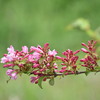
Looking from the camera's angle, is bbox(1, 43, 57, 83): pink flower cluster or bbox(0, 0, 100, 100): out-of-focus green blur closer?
bbox(1, 43, 57, 83): pink flower cluster

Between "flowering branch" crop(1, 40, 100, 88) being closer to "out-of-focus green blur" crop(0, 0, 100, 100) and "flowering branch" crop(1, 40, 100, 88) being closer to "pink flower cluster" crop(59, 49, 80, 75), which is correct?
"pink flower cluster" crop(59, 49, 80, 75)

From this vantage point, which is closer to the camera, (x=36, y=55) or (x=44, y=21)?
(x=36, y=55)

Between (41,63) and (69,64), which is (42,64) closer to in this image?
(41,63)

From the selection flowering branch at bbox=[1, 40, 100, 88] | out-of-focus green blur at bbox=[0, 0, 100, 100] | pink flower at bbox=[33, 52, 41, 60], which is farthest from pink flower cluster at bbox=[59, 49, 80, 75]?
out-of-focus green blur at bbox=[0, 0, 100, 100]

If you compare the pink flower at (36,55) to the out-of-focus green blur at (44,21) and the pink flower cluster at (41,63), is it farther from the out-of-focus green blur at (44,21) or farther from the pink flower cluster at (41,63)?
the out-of-focus green blur at (44,21)

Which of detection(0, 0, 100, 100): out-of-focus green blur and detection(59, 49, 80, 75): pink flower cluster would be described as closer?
detection(59, 49, 80, 75): pink flower cluster

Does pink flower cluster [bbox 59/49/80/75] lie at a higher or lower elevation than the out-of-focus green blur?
lower

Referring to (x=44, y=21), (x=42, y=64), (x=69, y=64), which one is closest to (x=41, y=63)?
(x=42, y=64)

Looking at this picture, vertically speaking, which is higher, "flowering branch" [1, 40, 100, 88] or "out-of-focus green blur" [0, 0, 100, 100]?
"out-of-focus green blur" [0, 0, 100, 100]

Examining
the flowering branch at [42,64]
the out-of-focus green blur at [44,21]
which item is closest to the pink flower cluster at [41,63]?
the flowering branch at [42,64]

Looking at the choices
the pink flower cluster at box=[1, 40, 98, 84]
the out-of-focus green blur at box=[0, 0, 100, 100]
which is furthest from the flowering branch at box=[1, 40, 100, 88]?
the out-of-focus green blur at box=[0, 0, 100, 100]

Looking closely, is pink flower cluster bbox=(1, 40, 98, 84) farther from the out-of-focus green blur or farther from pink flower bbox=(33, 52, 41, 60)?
the out-of-focus green blur

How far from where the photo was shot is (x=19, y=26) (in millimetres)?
9953

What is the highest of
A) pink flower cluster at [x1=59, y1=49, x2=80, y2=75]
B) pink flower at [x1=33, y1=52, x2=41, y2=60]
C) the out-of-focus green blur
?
the out-of-focus green blur
